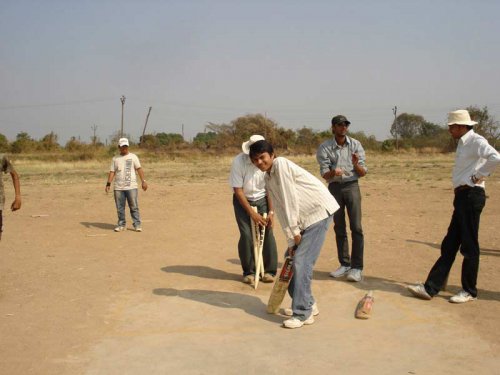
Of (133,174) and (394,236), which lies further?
(133,174)

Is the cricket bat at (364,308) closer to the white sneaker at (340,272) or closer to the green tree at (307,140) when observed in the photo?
the white sneaker at (340,272)

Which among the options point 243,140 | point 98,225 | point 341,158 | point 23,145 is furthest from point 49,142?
point 341,158

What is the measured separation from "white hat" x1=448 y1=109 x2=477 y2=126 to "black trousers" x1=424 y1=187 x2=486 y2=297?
2.33 ft

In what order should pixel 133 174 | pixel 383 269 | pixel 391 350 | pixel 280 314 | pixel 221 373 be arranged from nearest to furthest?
pixel 221 373 → pixel 391 350 → pixel 280 314 → pixel 383 269 → pixel 133 174

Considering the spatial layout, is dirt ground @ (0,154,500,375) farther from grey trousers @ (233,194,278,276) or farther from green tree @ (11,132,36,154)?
green tree @ (11,132,36,154)

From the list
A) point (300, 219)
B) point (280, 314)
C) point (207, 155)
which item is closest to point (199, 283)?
point (280, 314)

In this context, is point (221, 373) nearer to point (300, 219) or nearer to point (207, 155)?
point (300, 219)

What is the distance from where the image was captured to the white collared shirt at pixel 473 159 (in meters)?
5.92

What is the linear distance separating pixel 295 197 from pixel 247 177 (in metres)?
1.76

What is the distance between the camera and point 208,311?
594 cm

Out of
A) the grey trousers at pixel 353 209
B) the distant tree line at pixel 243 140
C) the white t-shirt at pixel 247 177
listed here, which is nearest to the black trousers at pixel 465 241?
the grey trousers at pixel 353 209

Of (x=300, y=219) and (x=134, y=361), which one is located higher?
(x=300, y=219)

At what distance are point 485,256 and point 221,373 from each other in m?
5.48

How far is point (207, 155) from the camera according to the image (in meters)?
51.7
